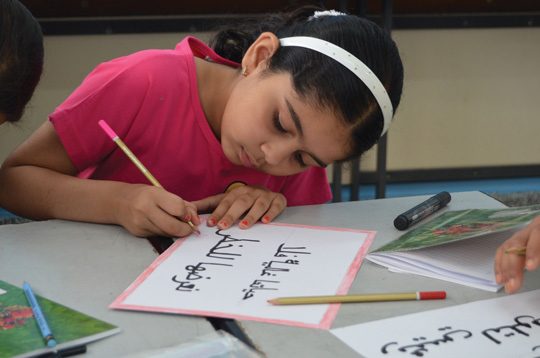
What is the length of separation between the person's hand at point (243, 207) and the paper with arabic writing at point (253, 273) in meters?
0.01

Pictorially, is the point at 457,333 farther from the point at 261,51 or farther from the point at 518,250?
the point at 261,51

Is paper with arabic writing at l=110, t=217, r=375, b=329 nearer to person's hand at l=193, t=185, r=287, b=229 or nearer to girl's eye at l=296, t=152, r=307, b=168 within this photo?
person's hand at l=193, t=185, r=287, b=229

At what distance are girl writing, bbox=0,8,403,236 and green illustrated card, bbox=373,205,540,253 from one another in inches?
7.1

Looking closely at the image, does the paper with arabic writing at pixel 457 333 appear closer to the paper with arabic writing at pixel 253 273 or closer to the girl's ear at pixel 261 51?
the paper with arabic writing at pixel 253 273

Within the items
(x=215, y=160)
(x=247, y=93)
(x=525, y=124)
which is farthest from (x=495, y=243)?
(x=525, y=124)

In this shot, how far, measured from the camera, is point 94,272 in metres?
0.72

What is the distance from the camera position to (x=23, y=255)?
0.77 meters

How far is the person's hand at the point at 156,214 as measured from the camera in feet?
2.69

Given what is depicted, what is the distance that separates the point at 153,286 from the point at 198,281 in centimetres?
5

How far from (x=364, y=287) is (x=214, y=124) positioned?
0.57 meters

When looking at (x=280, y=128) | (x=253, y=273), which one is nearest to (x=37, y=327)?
(x=253, y=273)

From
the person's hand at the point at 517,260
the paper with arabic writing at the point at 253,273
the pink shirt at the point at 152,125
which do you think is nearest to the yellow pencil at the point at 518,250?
the person's hand at the point at 517,260

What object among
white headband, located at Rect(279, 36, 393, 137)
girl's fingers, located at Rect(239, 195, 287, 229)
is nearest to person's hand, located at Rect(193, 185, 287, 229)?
girl's fingers, located at Rect(239, 195, 287, 229)

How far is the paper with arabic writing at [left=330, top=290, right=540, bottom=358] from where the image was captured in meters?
0.55
